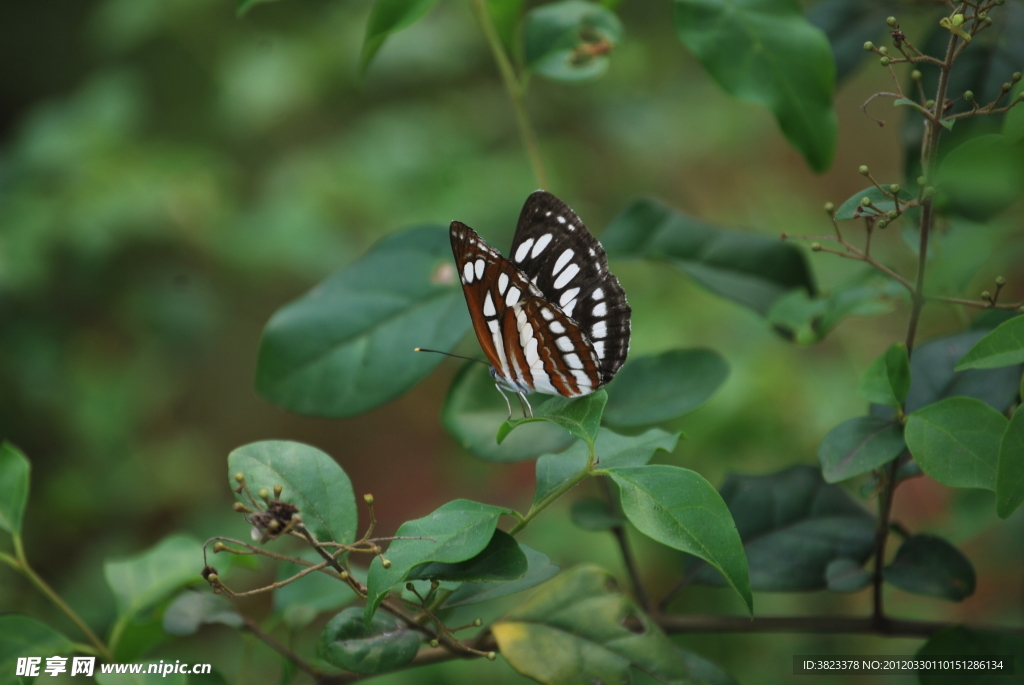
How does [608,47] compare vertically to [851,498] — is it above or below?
above

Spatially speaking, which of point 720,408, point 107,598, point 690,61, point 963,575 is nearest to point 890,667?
point 963,575

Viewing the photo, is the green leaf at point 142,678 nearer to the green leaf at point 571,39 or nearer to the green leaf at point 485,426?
the green leaf at point 485,426

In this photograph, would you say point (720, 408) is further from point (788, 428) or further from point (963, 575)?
point (963, 575)

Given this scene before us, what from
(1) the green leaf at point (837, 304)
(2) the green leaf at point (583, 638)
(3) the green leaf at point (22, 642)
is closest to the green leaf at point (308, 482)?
(2) the green leaf at point (583, 638)

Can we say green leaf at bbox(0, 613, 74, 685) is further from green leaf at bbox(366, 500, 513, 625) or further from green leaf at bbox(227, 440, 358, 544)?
green leaf at bbox(366, 500, 513, 625)

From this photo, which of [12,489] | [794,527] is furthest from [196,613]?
[794,527]

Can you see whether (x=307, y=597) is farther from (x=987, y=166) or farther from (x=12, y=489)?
(x=987, y=166)
